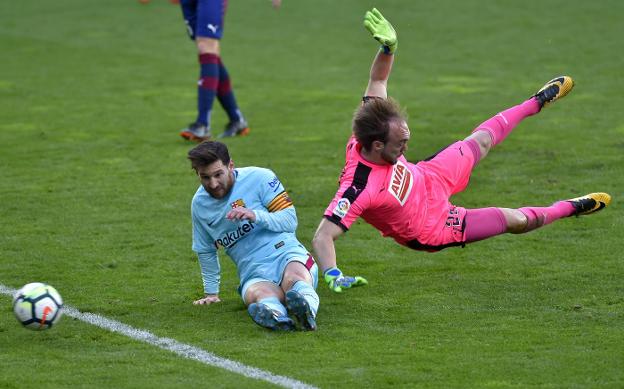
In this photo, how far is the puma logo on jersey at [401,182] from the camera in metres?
7.17

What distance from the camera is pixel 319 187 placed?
410 inches

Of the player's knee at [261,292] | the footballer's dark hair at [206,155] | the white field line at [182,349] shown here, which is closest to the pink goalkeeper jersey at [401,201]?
the player's knee at [261,292]

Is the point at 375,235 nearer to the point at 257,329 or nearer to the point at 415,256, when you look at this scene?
the point at 415,256

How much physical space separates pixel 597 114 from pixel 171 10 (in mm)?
11346

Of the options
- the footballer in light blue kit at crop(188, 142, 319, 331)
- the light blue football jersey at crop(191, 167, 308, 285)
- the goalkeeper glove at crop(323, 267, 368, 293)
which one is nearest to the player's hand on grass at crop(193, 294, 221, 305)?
the footballer in light blue kit at crop(188, 142, 319, 331)

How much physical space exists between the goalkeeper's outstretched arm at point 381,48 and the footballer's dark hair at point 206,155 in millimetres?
1651

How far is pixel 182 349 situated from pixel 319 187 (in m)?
4.31

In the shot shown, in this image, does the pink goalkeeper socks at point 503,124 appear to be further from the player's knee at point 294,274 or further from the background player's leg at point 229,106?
the background player's leg at point 229,106

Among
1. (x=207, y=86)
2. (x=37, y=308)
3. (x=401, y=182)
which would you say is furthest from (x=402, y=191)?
(x=207, y=86)

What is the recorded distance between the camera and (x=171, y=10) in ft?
72.3

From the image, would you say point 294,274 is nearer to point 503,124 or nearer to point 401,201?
point 401,201

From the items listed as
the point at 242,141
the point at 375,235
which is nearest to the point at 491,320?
the point at 375,235

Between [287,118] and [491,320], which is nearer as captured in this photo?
[491,320]

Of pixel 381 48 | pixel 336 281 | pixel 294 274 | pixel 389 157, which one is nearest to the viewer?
pixel 336 281
